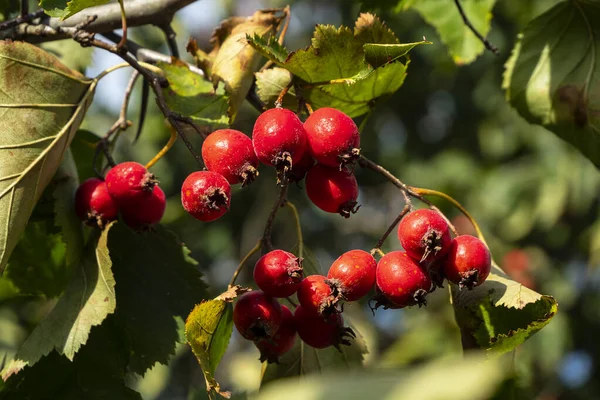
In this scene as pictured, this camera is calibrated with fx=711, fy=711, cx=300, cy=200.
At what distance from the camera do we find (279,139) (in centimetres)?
138

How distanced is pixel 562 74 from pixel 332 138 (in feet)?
3.09

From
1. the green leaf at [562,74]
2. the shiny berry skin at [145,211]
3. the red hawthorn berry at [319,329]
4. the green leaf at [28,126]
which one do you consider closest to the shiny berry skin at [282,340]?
the red hawthorn berry at [319,329]

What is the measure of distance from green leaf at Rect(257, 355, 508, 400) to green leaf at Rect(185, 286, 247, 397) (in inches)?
33.6

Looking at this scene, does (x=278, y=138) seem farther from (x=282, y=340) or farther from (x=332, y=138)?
(x=282, y=340)

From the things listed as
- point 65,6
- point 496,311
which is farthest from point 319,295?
point 65,6

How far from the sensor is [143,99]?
2.17m

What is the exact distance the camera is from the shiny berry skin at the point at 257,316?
147 centimetres

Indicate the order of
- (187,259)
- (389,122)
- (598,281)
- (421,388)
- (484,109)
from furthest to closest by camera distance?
(389,122) < (484,109) < (598,281) < (187,259) < (421,388)

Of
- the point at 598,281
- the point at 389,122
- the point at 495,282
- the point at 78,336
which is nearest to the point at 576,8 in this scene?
the point at 495,282

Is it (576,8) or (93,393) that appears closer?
(93,393)

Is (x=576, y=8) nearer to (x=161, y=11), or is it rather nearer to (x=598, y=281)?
(x=161, y=11)

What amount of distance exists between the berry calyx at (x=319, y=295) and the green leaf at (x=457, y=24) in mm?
1393

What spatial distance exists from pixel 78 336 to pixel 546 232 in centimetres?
632

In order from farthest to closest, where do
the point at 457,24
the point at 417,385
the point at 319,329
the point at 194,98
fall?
the point at 457,24, the point at 194,98, the point at 319,329, the point at 417,385
